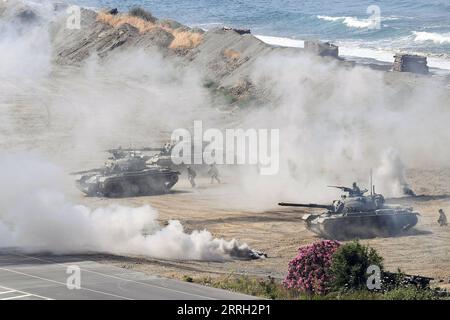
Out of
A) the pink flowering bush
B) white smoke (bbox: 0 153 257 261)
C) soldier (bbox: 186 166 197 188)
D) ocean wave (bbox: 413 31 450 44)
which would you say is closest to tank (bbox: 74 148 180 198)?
soldier (bbox: 186 166 197 188)

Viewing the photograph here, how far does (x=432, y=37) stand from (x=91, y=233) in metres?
70.7

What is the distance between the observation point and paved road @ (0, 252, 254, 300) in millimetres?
33344

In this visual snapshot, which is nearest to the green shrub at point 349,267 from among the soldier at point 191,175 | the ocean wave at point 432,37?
the soldier at point 191,175

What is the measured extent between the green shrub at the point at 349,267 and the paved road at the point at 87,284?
2.84 metres

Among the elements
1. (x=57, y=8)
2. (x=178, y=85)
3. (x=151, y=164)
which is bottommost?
(x=151, y=164)

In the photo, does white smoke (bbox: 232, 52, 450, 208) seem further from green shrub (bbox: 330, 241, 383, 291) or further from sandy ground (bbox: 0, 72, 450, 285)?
green shrub (bbox: 330, 241, 383, 291)

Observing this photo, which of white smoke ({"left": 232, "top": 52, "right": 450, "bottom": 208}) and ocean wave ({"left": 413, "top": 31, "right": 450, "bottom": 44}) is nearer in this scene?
white smoke ({"left": 232, "top": 52, "right": 450, "bottom": 208})

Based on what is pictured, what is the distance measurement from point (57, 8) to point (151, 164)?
44.2m

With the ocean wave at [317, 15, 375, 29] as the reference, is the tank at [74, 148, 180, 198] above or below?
below

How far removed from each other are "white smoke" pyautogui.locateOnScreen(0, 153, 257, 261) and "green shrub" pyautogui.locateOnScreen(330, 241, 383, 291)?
26.2 feet

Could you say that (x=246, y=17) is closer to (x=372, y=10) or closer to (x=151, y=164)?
(x=372, y=10)

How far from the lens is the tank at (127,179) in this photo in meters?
55.6
